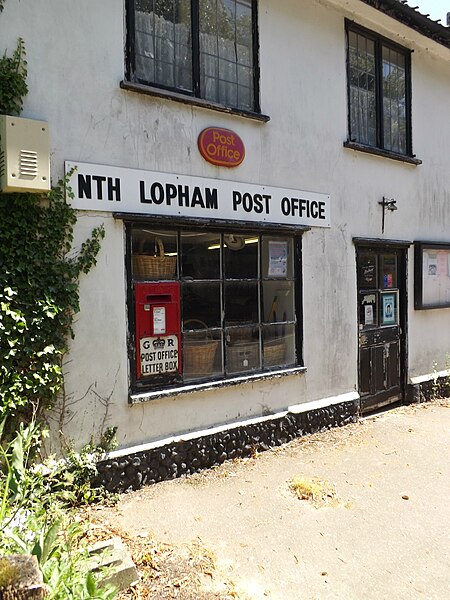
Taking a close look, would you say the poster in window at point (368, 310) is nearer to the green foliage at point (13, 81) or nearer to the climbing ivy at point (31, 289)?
the climbing ivy at point (31, 289)

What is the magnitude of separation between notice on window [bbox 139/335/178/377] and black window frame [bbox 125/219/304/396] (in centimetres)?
8

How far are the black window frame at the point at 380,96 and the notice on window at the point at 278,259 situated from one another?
1.78m

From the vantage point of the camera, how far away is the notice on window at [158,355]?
449 centimetres

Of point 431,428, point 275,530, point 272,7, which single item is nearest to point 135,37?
point 272,7

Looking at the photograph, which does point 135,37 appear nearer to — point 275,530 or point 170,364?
point 170,364

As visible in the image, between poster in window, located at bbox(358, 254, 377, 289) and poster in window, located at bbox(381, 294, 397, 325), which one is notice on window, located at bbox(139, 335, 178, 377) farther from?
poster in window, located at bbox(381, 294, 397, 325)

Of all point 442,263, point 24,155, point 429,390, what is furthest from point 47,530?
point 442,263

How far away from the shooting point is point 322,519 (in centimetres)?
391

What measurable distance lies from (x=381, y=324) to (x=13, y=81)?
5485 mm

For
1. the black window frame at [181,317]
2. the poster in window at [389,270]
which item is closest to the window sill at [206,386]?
the black window frame at [181,317]

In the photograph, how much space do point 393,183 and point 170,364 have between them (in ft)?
14.6

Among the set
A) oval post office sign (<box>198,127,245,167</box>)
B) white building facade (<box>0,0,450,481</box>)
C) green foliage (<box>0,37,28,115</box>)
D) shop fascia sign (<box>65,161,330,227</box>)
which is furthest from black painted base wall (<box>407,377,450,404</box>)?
green foliage (<box>0,37,28,115</box>)

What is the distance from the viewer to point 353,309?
637 centimetres

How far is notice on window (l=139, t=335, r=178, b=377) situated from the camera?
449 cm
